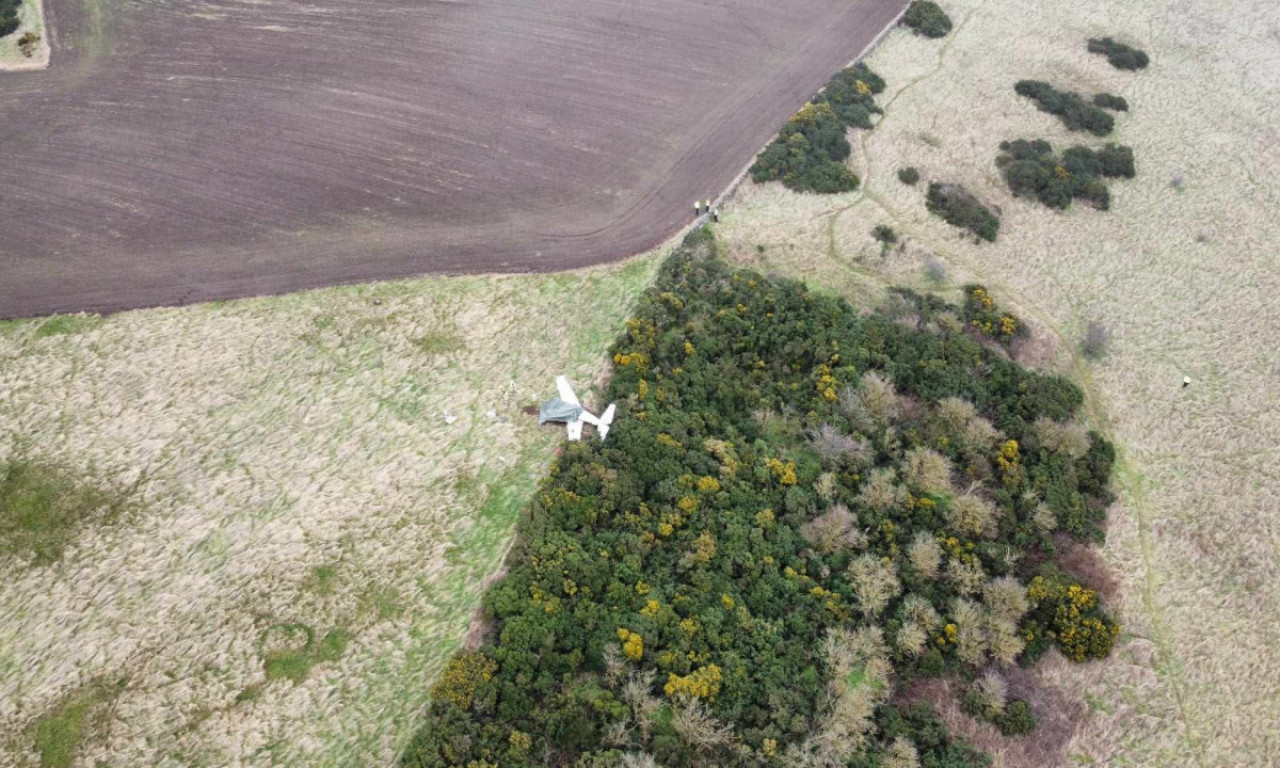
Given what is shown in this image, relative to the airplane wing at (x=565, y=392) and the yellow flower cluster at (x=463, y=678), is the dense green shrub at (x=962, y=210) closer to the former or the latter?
the airplane wing at (x=565, y=392)

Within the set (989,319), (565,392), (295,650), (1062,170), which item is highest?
(1062,170)

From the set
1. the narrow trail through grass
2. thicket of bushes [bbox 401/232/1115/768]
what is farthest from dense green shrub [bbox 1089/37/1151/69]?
thicket of bushes [bbox 401/232/1115/768]

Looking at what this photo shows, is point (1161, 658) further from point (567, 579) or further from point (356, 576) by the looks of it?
point (356, 576)

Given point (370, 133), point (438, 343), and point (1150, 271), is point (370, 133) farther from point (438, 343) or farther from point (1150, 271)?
point (1150, 271)

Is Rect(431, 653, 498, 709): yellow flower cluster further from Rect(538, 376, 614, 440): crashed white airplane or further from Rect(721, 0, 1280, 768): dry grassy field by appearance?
Rect(721, 0, 1280, 768): dry grassy field

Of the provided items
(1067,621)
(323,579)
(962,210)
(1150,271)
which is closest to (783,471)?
(1067,621)

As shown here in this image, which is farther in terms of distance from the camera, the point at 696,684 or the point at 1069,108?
the point at 1069,108
